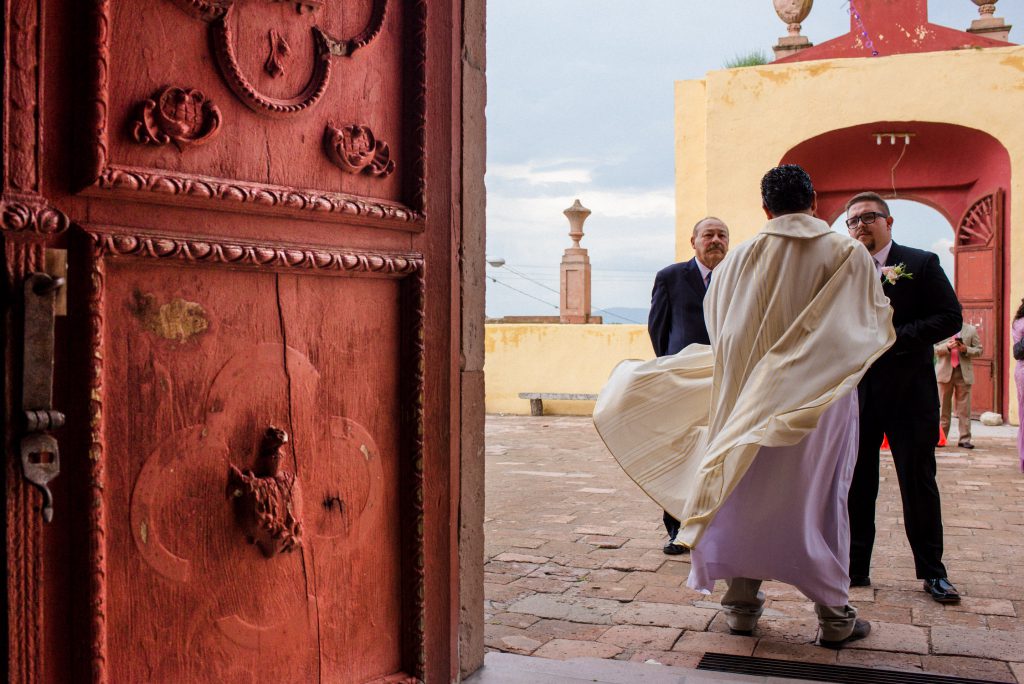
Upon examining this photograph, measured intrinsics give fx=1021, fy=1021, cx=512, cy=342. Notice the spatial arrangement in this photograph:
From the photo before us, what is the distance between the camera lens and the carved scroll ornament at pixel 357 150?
2.64 m

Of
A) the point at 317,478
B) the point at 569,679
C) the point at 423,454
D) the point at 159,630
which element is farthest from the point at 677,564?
the point at 159,630

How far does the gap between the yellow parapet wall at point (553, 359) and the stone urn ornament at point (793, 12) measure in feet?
17.2

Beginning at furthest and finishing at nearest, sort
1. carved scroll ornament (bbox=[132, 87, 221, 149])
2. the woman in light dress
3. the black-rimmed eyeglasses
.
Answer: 1. the woman in light dress
2. the black-rimmed eyeglasses
3. carved scroll ornament (bbox=[132, 87, 221, 149])

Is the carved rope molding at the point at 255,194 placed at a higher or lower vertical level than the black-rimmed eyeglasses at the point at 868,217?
lower

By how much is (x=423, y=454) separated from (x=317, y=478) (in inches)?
14.9

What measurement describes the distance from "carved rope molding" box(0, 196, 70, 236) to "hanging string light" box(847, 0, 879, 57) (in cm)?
1493

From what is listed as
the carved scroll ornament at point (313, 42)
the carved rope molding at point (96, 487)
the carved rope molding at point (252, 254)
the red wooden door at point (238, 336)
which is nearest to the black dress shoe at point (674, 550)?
the red wooden door at point (238, 336)

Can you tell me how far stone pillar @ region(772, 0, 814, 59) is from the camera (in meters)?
15.7

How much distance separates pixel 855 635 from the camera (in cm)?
411

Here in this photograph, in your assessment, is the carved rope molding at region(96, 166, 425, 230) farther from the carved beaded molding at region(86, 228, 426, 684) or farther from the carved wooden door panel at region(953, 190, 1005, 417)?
the carved wooden door panel at region(953, 190, 1005, 417)

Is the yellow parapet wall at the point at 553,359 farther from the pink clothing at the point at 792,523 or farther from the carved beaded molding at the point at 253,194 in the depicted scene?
the carved beaded molding at the point at 253,194

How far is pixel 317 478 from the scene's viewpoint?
263 centimetres

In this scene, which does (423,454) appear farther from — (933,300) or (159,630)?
(933,300)

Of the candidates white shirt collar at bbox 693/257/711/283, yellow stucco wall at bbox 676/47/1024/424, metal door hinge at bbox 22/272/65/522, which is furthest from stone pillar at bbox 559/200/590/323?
metal door hinge at bbox 22/272/65/522
